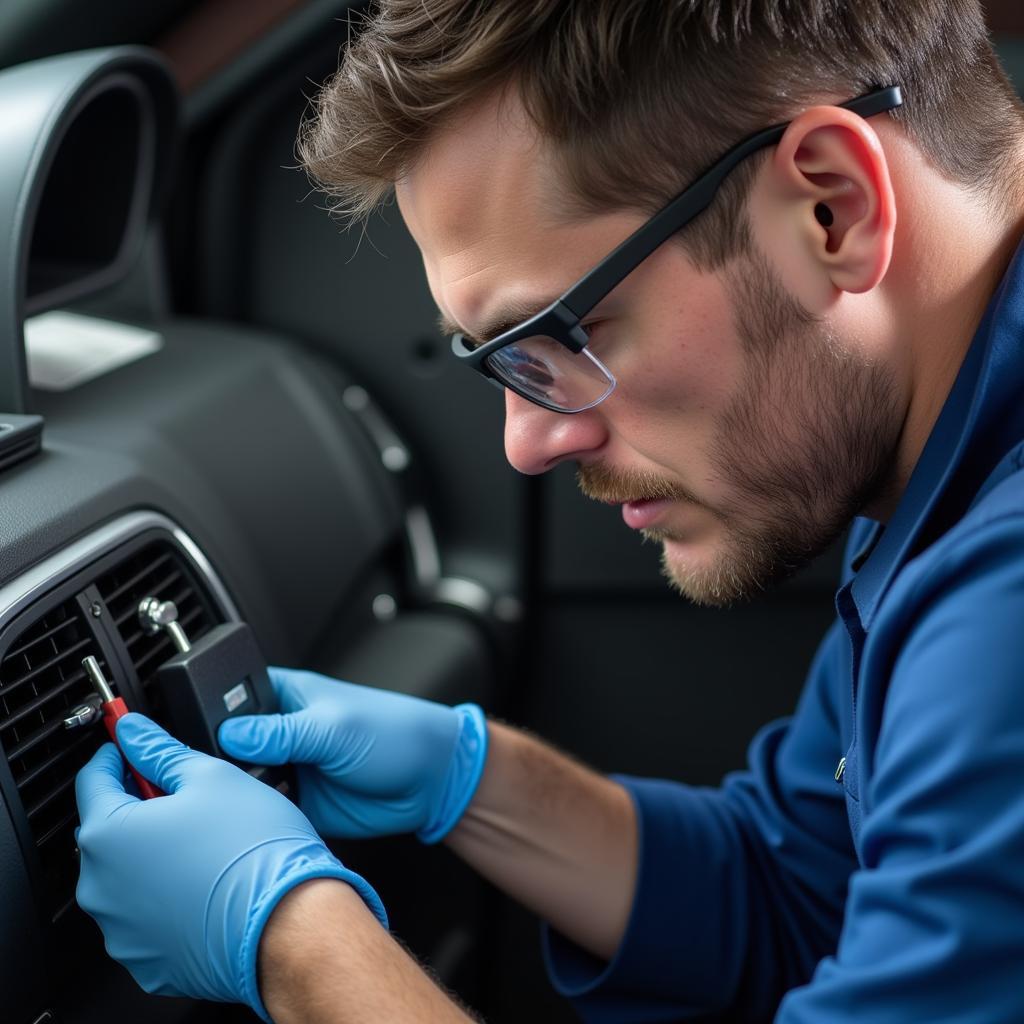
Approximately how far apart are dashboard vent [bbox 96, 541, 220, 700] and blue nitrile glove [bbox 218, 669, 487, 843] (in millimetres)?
92

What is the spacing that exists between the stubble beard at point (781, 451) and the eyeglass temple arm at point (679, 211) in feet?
0.17

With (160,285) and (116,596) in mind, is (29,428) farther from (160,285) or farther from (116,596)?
(160,285)

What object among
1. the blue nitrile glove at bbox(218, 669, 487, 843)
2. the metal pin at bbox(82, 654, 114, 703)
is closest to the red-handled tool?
the metal pin at bbox(82, 654, 114, 703)

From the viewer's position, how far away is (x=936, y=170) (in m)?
0.86

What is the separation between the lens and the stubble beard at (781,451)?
85cm

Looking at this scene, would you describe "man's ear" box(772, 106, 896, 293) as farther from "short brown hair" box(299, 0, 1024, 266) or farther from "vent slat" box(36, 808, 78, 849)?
"vent slat" box(36, 808, 78, 849)

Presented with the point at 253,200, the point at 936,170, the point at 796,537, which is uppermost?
the point at 253,200

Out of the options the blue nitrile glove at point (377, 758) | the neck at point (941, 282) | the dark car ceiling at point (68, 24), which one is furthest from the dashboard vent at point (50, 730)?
the dark car ceiling at point (68, 24)

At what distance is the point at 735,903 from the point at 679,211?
0.65 metres

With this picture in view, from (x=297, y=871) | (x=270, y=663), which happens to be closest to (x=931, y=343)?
(x=297, y=871)

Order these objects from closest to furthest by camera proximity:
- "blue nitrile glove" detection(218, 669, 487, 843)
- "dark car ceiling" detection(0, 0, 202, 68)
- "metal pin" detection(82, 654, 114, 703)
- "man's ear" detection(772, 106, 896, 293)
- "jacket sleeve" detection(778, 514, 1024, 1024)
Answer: "jacket sleeve" detection(778, 514, 1024, 1024), "man's ear" detection(772, 106, 896, 293), "metal pin" detection(82, 654, 114, 703), "blue nitrile glove" detection(218, 669, 487, 843), "dark car ceiling" detection(0, 0, 202, 68)

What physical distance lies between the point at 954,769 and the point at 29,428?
0.74 m

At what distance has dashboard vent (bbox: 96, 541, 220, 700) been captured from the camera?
98 centimetres

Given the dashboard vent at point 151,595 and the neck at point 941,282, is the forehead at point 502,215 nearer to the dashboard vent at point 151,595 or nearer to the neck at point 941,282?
the neck at point 941,282
